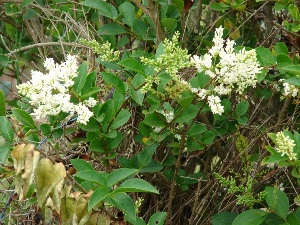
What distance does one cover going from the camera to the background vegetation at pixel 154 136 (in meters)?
1.38

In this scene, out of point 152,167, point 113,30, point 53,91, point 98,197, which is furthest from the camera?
point 113,30

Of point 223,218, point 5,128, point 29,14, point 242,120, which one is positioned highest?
point 5,128

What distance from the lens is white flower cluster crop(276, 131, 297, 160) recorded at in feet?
4.52

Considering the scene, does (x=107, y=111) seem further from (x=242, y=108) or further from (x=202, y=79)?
(x=242, y=108)

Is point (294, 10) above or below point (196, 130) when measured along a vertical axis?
above

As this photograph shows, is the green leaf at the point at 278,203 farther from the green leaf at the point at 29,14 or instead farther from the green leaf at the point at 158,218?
the green leaf at the point at 29,14

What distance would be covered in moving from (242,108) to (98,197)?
2.24ft

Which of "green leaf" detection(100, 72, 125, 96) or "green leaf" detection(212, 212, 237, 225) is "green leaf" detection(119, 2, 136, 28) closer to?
"green leaf" detection(100, 72, 125, 96)

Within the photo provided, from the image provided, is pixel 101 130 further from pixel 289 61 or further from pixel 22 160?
pixel 289 61

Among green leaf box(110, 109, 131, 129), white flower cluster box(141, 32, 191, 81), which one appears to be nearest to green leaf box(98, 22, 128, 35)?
green leaf box(110, 109, 131, 129)

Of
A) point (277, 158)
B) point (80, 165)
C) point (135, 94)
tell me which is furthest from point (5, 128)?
point (277, 158)

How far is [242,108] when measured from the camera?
6.01 feet

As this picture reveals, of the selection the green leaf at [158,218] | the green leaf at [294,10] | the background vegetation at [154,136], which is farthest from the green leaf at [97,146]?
the green leaf at [294,10]

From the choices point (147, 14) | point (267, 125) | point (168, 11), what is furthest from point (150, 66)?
point (267, 125)
